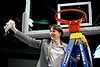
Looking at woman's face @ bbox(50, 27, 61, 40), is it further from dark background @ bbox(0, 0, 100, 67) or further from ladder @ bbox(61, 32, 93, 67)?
dark background @ bbox(0, 0, 100, 67)

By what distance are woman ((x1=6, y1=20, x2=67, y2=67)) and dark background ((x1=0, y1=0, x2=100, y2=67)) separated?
0.26 meters

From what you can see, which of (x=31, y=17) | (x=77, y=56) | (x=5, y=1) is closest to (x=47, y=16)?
(x=31, y=17)

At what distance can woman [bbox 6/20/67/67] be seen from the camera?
1.71 metres

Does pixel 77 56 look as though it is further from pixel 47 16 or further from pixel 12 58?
pixel 12 58

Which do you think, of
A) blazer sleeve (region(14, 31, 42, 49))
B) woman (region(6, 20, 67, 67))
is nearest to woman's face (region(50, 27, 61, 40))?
woman (region(6, 20, 67, 67))

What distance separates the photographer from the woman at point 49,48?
1711 millimetres

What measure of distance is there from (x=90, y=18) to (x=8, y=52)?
1.75 meters

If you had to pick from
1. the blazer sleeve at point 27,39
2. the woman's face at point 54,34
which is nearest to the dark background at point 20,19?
the blazer sleeve at point 27,39

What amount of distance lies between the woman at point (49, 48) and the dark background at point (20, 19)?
26cm

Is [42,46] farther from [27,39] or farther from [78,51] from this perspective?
[78,51]

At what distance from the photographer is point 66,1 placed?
247 centimetres

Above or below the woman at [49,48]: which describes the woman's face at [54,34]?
above

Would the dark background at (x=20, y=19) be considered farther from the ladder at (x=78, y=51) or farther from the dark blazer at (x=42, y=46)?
the ladder at (x=78, y=51)

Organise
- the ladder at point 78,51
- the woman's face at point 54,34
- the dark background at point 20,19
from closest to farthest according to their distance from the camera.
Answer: the ladder at point 78,51 < the woman's face at point 54,34 < the dark background at point 20,19
